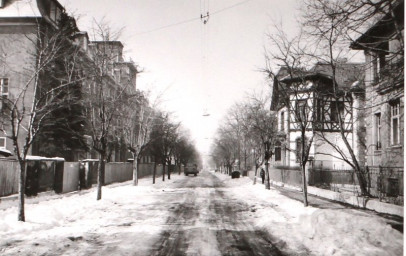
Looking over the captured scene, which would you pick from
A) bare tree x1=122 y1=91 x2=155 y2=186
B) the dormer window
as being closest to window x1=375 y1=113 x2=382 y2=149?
bare tree x1=122 y1=91 x2=155 y2=186

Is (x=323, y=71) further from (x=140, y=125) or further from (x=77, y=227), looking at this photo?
(x=140, y=125)

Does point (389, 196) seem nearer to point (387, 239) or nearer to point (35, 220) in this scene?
point (387, 239)

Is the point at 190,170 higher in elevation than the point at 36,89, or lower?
lower

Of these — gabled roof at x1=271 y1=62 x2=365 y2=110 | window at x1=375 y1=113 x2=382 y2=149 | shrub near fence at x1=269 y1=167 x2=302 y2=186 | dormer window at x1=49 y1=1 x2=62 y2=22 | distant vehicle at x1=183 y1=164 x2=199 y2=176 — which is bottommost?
distant vehicle at x1=183 y1=164 x2=199 y2=176

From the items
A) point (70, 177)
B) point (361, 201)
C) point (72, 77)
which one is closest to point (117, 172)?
point (70, 177)

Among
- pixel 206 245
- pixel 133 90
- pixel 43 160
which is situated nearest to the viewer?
pixel 206 245

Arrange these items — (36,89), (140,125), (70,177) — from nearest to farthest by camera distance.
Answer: (36,89) → (70,177) → (140,125)

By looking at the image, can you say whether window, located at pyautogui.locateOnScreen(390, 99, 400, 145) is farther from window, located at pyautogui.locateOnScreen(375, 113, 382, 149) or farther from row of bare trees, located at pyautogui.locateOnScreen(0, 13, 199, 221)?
row of bare trees, located at pyautogui.locateOnScreen(0, 13, 199, 221)

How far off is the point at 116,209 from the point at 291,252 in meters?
8.22

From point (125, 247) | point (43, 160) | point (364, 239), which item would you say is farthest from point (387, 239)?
point (43, 160)

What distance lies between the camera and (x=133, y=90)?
2191 centimetres

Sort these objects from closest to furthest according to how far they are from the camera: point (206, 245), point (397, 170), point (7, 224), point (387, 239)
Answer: point (387, 239), point (206, 245), point (7, 224), point (397, 170)

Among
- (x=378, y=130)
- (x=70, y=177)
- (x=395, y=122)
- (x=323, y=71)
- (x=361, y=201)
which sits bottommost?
(x=361, y=201)

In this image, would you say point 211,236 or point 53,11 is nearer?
point 211,236
